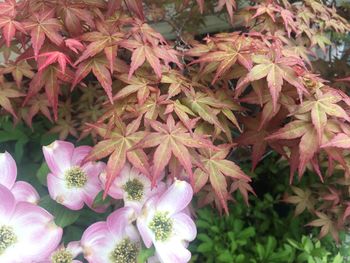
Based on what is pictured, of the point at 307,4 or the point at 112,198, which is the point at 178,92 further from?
the point at 307,4

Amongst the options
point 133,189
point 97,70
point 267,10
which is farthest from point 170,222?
point 267,10

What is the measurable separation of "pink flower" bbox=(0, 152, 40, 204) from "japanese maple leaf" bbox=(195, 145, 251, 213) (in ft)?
1.56

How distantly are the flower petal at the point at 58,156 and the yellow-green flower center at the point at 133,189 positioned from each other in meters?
0.18

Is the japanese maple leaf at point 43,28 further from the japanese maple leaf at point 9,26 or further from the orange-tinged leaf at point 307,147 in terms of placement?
the orange-tinged leaf at point 307,147

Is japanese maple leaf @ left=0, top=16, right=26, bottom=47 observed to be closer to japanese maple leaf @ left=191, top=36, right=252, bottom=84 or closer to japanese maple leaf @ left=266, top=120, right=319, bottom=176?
japanese maple leaf @ left=191, top=36, right=252, bottom=84

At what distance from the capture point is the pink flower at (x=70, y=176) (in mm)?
1225

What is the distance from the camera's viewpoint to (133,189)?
124 centimetres

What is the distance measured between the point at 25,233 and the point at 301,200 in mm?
1064

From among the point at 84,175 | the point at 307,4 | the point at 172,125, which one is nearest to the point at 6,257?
the point at 84,175

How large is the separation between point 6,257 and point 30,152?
59 centimetres

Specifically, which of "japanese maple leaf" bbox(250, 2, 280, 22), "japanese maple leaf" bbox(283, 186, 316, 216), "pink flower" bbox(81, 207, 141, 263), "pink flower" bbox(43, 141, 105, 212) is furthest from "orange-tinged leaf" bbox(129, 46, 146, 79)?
"japanese maple leaf" bbox(283, 186, 316, 216)

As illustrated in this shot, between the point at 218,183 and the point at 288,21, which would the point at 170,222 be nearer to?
the point at 218,183

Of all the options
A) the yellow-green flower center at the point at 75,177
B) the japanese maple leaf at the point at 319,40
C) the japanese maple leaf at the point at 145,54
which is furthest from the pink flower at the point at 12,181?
the japanese maple leaf at the point at 319,40

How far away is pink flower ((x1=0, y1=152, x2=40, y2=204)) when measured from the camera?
1.17 m
